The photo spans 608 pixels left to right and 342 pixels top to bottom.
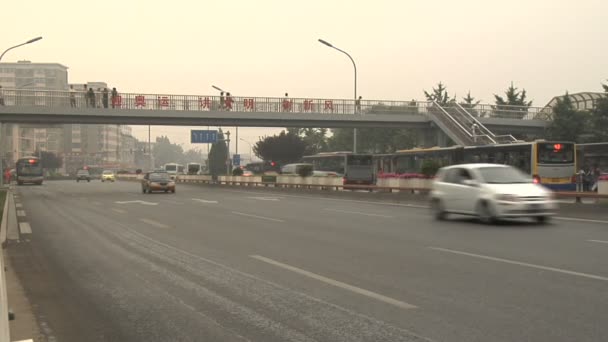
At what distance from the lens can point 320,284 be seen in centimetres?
774

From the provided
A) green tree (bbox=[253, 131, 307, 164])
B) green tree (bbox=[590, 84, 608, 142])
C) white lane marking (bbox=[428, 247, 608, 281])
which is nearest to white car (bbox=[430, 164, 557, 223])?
white lane marking (bbox=[428, 247, 608, 281])

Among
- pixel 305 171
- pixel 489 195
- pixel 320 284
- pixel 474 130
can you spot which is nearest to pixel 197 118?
pixel 305 171

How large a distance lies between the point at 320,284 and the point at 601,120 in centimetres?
5057

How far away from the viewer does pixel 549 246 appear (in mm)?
11227

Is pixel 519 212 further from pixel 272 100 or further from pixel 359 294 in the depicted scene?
pixel 272 100

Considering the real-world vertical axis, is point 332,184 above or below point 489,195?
below

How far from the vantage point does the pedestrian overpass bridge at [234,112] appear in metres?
39.4

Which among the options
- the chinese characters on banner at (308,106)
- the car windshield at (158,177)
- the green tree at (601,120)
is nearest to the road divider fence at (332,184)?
the chinese characters on banner at (308,106)

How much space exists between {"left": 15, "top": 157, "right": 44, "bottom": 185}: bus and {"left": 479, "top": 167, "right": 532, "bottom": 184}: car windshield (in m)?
64.0

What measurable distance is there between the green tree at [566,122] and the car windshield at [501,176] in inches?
1503

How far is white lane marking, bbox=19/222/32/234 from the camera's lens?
15.6 metres

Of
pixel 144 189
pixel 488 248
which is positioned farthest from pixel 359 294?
pixel 144 189

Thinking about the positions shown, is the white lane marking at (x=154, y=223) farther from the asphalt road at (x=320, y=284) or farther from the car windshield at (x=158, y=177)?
the car windshield at (x=158, y=177)

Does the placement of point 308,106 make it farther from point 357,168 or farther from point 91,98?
point 91,98
